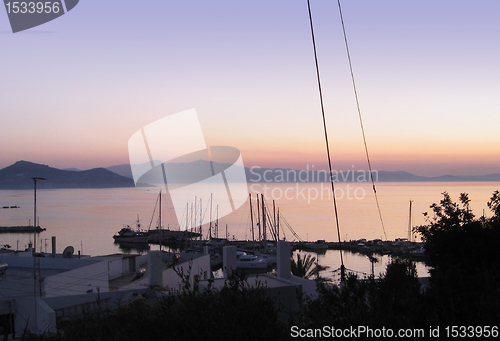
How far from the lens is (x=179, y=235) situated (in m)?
45.1

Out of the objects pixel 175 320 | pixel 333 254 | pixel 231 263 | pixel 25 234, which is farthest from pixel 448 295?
pixel 25 234

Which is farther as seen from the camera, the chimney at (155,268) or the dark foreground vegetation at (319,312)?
the chimney at (155,268)

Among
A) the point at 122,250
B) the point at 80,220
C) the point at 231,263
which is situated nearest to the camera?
the point at 231,263

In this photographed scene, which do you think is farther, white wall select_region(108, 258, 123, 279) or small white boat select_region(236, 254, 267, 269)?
small white boat select_region(236, 254, 267, 269)

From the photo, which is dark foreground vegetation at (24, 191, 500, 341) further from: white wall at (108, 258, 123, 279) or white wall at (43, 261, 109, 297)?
white wall at (108, 258, 123, 279)

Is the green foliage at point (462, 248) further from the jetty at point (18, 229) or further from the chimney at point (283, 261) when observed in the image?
the jetty at point (18, 229)

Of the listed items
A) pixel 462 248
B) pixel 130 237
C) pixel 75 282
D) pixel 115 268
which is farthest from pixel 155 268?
pixel 130 237

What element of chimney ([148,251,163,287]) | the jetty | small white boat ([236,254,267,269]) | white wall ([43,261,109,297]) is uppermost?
the jetty

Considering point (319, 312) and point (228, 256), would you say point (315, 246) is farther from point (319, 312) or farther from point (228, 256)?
point (319, 312)

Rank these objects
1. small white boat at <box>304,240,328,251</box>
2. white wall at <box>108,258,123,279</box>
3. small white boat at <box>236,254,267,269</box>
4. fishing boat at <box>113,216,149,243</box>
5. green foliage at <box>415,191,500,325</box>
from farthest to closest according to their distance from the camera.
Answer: fishing boat at <box>113,216,149,243</box> → small white boat at <box>304,240,328,251</box> → small white boat at <box>236,254,267,269</box> → white wall at <box>108,258,123,279</box> → green foliage at <box>415,191,500,325</box>

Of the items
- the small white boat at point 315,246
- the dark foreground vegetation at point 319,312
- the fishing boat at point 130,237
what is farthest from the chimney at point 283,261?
the fishing boat at point 130,237

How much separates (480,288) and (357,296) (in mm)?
1342

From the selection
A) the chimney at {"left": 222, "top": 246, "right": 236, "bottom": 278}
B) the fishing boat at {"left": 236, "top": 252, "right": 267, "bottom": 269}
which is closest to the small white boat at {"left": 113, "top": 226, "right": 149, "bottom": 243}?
the fishing boat at {"left": 236, "top": 252, "right": 267, "bottom": 269}

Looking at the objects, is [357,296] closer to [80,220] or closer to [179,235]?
[179,235]
